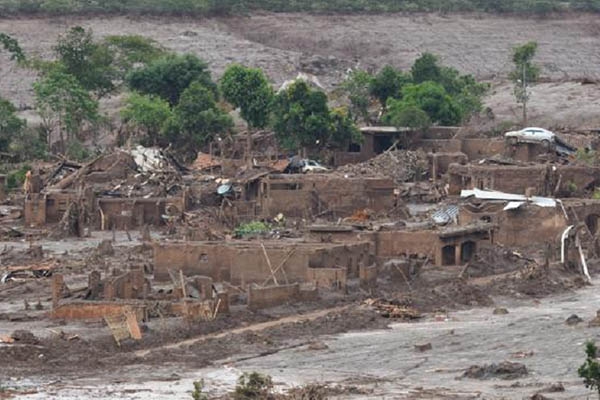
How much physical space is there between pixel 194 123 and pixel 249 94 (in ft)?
10.4

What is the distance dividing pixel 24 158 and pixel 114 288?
→ 36577mm

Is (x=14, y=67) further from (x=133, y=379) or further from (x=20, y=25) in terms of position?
(x=133, y=379)

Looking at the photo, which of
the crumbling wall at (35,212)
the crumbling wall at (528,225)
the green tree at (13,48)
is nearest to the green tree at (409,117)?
the crumbling wall at (35,212)

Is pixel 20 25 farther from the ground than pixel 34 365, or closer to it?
closer to it

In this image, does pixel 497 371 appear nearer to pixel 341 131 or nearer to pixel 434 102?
pixel 341 131

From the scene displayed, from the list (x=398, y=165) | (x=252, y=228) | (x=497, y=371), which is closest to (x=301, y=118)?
(x=398, y=165)

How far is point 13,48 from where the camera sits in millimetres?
104625

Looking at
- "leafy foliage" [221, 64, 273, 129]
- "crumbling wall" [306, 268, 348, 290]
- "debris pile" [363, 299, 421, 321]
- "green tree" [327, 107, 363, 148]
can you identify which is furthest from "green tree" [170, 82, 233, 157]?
"debris pile" [363, 299, 421, 321]

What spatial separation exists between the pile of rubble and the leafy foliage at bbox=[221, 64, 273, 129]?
24.5ft

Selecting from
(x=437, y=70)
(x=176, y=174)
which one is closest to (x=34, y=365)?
(x=176, y=174)

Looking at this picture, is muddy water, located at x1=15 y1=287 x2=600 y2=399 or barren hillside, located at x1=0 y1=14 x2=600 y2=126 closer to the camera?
muddy water, located at x1=15 y1=287 x2=600 y2=399

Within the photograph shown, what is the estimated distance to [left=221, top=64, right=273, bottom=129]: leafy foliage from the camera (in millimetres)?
87625

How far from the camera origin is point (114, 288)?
172 ft

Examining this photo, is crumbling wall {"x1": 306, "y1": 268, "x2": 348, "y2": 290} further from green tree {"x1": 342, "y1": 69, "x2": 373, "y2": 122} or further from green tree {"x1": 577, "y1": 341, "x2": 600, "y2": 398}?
green tree {"x1": 342, "y1": 69, "x2": 373, "y2": 122}
